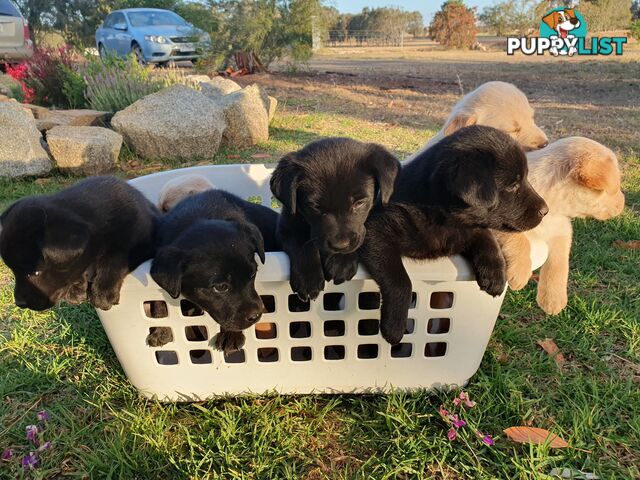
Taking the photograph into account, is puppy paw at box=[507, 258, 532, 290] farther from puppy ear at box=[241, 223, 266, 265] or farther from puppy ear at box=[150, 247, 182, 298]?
puppy ear at box=[150, 247, 182, 298]

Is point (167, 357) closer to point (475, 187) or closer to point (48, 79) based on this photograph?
point (475, 187)

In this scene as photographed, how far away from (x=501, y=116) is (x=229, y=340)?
2266 mm

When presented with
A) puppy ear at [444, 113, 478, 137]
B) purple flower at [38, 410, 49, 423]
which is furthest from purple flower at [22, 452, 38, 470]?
puppy ear at [444, 113, 478, 137]

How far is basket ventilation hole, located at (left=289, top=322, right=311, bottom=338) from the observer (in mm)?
2316

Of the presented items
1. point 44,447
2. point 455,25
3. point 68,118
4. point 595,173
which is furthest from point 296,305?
point 455,25

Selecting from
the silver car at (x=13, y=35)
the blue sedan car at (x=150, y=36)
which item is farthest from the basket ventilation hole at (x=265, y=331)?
the blue sedan car at (x=150, y=36)

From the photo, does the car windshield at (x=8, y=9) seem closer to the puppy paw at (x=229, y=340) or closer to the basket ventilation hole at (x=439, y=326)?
the puppy paw at (x=229, y=340)

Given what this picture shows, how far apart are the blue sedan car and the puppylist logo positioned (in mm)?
15075

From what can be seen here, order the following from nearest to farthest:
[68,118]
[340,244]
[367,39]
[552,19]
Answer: [340,244] → [68,118] → [552,19] → [367,39]

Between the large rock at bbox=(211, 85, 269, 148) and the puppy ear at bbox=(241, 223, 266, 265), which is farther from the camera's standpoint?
the large rock at bbox=(211, 85, 269, 148)

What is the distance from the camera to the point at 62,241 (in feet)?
6.48

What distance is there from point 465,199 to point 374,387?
3.17 feet

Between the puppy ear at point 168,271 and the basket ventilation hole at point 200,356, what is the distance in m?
0.50

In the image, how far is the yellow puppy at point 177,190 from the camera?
10.6 feet
